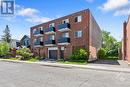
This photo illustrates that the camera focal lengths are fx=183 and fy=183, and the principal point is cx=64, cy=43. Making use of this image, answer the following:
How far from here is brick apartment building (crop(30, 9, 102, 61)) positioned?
32.6 meters

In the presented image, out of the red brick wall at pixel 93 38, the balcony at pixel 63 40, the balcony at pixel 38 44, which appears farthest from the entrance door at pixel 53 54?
the red brick wall at pixel 93 38

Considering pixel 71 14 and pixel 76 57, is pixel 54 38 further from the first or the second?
pixel 76 57

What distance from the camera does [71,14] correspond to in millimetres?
35188

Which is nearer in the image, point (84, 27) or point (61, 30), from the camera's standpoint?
point (84, 27)

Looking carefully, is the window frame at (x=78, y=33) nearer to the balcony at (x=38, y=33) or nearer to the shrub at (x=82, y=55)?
the shrub at (x=82, y=55)

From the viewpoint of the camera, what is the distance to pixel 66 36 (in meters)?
36.5

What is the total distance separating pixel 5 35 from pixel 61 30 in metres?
61.6

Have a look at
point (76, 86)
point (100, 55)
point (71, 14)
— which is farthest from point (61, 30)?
point (76, 86)

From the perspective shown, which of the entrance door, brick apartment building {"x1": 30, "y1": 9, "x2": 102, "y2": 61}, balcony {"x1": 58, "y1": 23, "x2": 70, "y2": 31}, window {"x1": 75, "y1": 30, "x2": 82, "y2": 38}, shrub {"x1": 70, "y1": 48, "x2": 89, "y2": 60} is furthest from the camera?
the entrance door

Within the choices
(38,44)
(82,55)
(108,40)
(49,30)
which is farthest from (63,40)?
(108,40)

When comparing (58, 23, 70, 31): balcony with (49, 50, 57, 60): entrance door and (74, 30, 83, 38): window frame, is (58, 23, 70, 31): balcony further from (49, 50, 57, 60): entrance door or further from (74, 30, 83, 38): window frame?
(49, 50, 57, 60): entrance door

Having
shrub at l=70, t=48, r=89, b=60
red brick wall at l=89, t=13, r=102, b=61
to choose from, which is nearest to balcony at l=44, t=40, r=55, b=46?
red brick wall at l=89, t=13, r=102, b=61

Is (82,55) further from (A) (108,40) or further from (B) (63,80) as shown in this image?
(A) (108,40)

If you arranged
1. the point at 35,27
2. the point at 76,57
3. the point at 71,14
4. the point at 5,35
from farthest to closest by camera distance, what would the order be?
the point at 5,35 → the point at 35,27 → the point at 71,14 → the point at 76,57
